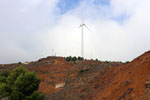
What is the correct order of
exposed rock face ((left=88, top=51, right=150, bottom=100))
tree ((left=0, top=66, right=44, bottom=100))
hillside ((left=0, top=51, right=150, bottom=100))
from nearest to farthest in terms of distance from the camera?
1. exposed rock face ((left=88, top=51, right=150, bottom=100))
2. hillside ((left=0, top=51, right=150, bottom=100))
3. tree ((left=0, top=66, right=44, bottom=100))

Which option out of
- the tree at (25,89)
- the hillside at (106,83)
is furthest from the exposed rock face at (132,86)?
the tree at (25,89)

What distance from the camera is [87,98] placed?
82.8 ft

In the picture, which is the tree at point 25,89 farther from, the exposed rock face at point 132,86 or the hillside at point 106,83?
the exposed rock face at point 132,86

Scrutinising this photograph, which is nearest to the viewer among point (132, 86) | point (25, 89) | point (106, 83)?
point (132, 86)

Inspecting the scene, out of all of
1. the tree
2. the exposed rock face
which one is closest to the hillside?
the exposed rock face

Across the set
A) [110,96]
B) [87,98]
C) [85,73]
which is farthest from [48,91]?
[110,96]

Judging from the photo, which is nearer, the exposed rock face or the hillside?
the exposed rock face

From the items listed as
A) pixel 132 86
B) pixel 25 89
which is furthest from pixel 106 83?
pixel 25 89

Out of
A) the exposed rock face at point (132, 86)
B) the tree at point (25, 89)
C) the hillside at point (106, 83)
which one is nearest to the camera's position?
the exposed rock face at point (132, 86)

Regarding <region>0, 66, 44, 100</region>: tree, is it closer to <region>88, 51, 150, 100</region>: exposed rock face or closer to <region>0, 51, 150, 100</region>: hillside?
<region>0, 51, 150, 100</region>: hillside

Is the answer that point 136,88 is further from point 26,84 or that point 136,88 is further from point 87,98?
point 26,84

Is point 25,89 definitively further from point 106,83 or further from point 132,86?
point 132,86

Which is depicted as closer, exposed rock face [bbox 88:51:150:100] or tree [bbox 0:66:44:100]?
exposed rock face [bbox 88:51:150:100]

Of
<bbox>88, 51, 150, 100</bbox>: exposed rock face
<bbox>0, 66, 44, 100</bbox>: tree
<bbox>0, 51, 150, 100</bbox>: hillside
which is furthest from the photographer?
<bbox>0, 66, 44, 100</bbox>: tree
